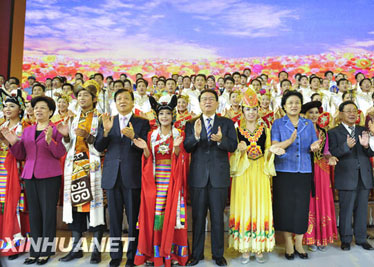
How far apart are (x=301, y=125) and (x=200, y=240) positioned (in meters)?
1.60

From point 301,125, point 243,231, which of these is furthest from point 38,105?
point 301,125

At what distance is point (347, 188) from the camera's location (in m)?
3.49

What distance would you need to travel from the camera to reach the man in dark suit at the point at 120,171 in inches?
117

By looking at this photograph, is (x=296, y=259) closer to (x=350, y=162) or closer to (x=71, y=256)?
(x=350, y=162)

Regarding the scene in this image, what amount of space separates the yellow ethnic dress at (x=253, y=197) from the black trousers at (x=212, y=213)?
7.1 inches

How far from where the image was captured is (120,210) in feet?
10.0

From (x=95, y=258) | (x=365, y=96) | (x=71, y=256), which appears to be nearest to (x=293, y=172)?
(x=95, y=258)

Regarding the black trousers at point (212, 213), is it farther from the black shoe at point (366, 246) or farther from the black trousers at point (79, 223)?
the black shoe at point (366, 246)

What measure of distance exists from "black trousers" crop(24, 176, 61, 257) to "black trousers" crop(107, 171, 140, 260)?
0.63 m

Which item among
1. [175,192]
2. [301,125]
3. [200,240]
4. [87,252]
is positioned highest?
[301,125]

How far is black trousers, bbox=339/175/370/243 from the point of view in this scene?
3482mm

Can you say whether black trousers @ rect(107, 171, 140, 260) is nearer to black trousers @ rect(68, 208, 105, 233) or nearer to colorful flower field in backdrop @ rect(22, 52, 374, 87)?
black trousers @ rect(68, 208, 105, 233)

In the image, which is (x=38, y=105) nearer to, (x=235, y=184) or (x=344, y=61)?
(x=235, y=184)

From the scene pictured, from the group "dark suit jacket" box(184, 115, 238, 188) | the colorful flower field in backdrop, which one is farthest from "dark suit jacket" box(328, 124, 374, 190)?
the colorful flower field in backdrop
